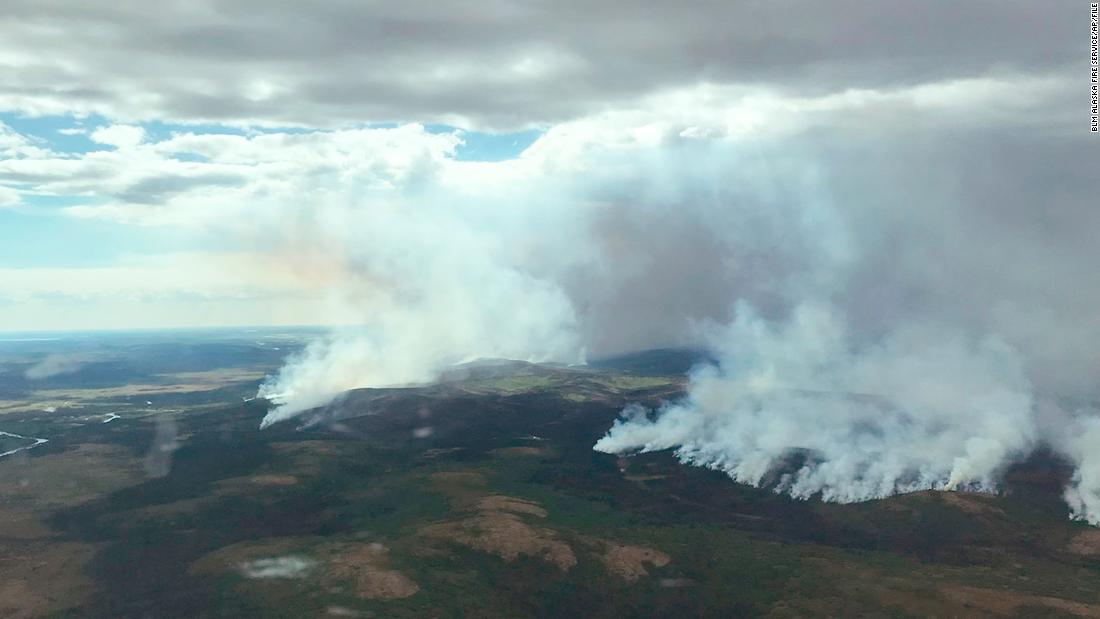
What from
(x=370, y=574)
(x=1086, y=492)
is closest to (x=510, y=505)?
(x=370, y=574)

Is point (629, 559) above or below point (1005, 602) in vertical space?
above

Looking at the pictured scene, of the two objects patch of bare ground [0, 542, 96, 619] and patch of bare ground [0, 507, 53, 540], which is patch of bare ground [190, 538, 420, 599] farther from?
patch of bare ground [0, 507, 53, 540]

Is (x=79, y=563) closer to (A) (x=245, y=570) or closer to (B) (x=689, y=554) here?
(A) (x=245, y=570)

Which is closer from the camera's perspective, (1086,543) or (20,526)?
(1086,543)

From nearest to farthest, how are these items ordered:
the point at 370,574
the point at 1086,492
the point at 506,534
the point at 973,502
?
the point at 370,574 → the point at 506,534 → the point at 973,502 → the point at 1086,492

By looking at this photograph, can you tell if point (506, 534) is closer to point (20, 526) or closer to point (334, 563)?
point (334, 563)

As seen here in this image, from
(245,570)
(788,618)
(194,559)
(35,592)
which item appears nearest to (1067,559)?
(788,618)

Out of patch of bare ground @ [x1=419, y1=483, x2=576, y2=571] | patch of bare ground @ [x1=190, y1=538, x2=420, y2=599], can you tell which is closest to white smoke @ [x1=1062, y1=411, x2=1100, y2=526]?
patch of bare ground @ [x1=419, y1=483, x2=576, y2=571]
